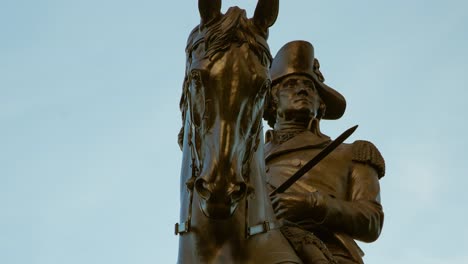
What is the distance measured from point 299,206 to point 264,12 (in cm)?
142

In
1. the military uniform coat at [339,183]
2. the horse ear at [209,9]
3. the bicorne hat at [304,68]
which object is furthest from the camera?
the bicorne hat at [304,68]

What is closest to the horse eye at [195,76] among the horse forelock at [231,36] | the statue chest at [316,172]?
the horse forelock at [231,36]

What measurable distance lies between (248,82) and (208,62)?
9.1 inches

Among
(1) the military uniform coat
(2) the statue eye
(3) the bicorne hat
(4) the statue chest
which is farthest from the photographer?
(3) the bicorne hat

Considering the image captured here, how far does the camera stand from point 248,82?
4.71 meters

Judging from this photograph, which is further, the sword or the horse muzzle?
the sword

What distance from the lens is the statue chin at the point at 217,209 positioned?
4.49 metres

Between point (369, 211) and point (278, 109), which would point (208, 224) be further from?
point (278, 109)

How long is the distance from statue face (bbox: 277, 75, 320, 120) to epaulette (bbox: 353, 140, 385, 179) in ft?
1.74

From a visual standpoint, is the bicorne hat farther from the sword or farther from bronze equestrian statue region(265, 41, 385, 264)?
the sword

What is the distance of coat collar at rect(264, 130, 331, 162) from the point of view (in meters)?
7.33

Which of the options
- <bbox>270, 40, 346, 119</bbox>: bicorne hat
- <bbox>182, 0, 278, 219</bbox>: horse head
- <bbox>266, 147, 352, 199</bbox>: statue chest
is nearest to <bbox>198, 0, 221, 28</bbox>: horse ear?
<bbox>182, 0, 278, 219</bbox>: horse head

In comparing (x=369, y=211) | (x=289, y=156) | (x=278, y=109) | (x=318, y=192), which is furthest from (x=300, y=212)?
(x=278, y=109)

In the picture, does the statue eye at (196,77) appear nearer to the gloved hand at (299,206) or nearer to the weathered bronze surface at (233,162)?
the weathered bronze surface at (233,162)
